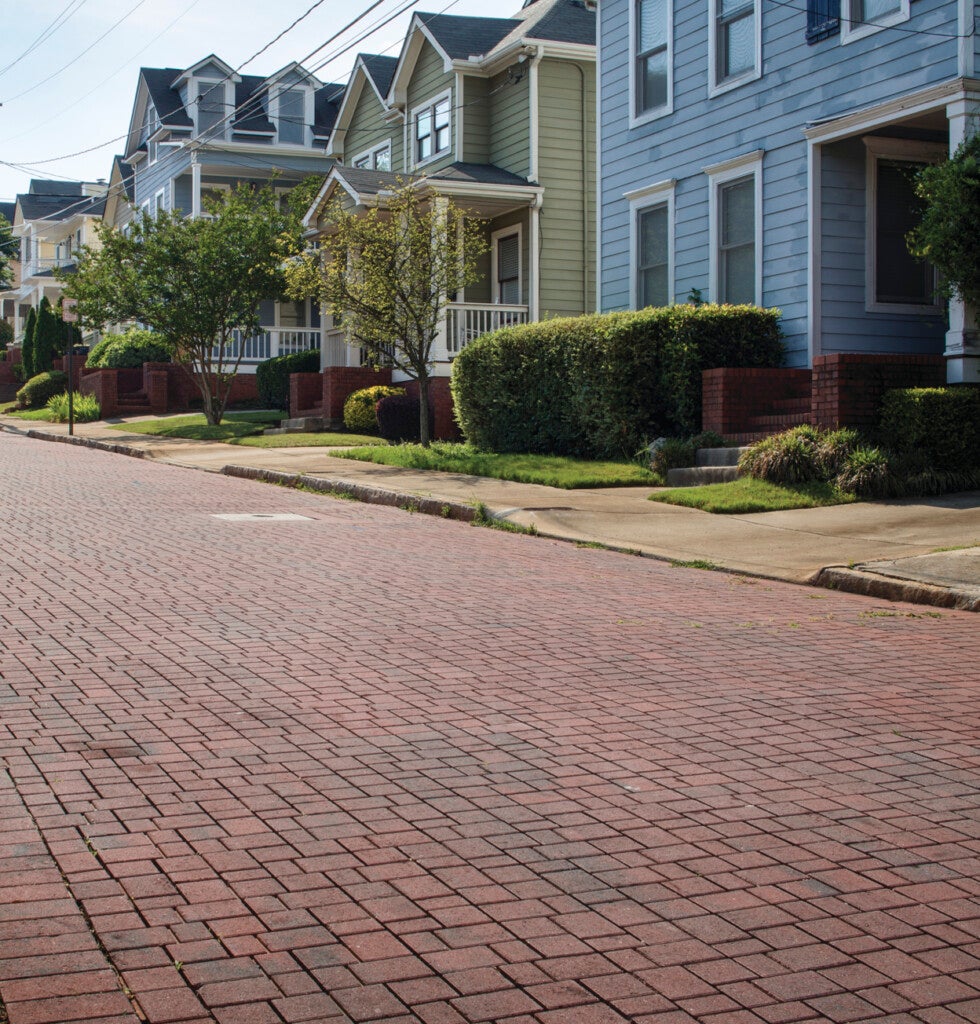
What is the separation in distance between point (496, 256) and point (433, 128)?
380 centimetres

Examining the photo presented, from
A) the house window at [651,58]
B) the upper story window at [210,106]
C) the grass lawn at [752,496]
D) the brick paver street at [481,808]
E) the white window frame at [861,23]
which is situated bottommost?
the brick paver street at [481,808]

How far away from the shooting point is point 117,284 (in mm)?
29125

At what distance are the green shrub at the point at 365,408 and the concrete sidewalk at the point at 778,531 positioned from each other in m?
7.98

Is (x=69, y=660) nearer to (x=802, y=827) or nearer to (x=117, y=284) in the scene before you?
(x=802, y=827)

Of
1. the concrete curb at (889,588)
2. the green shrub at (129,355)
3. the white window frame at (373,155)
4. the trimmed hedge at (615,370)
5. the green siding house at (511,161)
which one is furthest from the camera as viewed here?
the green shrub at (129,355)

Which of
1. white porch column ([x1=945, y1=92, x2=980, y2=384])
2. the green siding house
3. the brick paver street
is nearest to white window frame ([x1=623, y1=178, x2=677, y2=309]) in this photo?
the green siding house

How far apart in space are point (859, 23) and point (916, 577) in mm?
9842

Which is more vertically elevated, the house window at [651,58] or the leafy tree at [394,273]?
the house window at [651,58]

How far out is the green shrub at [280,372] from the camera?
32469 millimetres

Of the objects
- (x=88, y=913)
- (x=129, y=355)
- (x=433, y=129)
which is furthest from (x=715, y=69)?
(x=129, y=355)

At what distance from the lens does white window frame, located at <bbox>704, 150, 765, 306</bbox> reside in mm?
18781

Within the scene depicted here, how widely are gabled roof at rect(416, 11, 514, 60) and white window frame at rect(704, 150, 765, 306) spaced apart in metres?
10.9

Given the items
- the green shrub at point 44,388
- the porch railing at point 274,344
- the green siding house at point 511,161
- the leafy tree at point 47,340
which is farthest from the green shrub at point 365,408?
the leafy tree at point 47,340

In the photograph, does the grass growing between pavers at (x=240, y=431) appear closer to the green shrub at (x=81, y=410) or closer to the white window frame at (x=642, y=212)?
the green shrub at (x=81, y=410)
